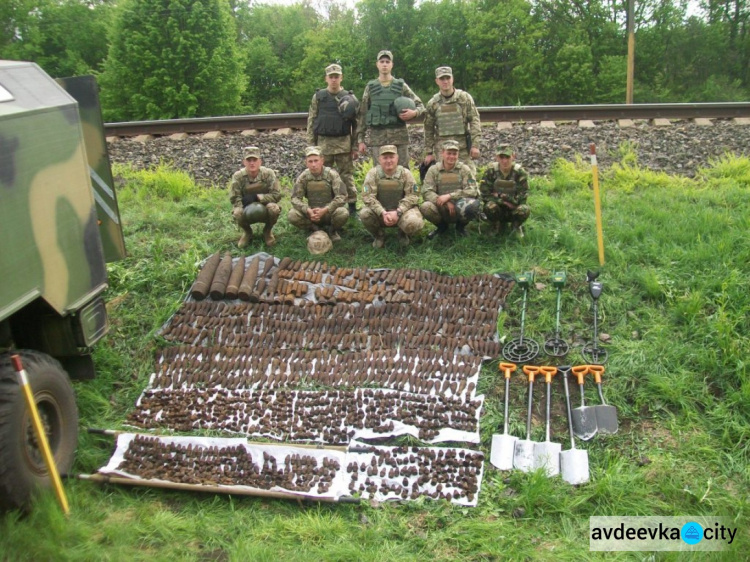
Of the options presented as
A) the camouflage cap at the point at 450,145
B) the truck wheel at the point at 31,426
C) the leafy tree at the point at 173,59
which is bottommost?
the truck wheel at the point at 31,426

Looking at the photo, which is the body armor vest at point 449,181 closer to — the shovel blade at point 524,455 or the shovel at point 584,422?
the shovel at point 584,422

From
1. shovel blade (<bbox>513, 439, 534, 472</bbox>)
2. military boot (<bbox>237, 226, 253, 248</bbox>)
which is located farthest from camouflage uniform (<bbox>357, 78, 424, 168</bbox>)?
shovel blade (<bbox>513, 439, 534, 472</bbox>)

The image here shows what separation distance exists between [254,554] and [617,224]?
524cm

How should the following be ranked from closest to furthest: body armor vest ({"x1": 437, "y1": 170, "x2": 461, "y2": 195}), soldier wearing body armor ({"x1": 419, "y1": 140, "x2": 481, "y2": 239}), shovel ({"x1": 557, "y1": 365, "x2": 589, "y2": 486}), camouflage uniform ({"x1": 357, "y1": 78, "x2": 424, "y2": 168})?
shovel ({"x1": 557, "y1": 365, "x2": 589, "y2": 486}), soldier wearing body armor ({"x1": 419, "y1": 140, "x2": 481, "y2": 239}), body armor vest ({"x1": 437, "y1": 170, "x2": 461, "y2": 195}), camouflage uniform ({"x1": 357, "y1": 78, "x2": 424, "y2": 168})

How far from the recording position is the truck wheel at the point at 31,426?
390 centimetres

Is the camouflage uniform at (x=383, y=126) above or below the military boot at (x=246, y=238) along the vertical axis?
above

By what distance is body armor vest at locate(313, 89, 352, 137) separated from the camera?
26.3 ft

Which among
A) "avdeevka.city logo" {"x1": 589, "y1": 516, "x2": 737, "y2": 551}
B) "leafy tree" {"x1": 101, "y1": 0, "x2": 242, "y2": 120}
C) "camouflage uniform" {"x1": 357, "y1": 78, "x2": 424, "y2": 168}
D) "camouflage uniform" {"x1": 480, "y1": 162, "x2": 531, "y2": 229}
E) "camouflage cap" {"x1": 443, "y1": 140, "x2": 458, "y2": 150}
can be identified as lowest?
"avdeevka.city logo" {"x1": 589, "y1": 516, "x2": 737, "y2": 551}

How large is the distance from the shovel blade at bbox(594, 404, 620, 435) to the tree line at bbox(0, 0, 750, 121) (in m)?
18.7

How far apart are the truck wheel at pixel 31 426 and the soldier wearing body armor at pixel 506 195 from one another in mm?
4621

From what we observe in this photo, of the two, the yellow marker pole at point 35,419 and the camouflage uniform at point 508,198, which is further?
the camouflage uniform at point 508,198

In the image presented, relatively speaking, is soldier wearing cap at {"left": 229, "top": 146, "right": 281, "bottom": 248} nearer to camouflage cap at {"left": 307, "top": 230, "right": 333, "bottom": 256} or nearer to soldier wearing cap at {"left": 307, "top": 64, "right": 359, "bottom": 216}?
camouflage cap at {"left": 307, "top": 230, "right": 333, "bottom": 256}

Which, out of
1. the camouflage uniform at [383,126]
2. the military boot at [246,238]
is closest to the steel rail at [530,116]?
the camouflage uniform at [383,126]

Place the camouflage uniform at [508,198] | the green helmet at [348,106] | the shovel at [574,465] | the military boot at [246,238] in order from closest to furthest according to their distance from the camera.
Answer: the shovel at [574,465], the camouflage uniform at [508,198], the military boot at [246,238], the green helmet at [348,106]
